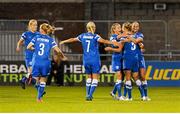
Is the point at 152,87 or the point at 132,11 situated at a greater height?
the point at 132,11

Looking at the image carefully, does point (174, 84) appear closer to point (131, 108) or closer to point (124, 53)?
point (124, 53)

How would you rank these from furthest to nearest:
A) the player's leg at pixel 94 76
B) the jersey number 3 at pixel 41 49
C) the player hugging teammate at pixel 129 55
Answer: the player's leg at pixel 94 76 < the player hugging teammate at pixel 129 55 < the jersey number 3 at pixel 41 49

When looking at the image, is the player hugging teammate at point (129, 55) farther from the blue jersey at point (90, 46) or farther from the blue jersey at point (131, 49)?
the blue jersey at point (90, 46)

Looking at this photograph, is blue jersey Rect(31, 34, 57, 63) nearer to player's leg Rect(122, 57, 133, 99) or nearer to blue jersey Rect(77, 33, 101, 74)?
blue jersey Rect(77, 33, 101, 74)

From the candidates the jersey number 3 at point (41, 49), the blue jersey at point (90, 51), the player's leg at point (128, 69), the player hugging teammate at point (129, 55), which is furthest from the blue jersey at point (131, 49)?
the jersey number 3 at point (41, 49)

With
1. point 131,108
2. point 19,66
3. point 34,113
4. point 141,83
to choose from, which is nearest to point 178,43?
point 19,66

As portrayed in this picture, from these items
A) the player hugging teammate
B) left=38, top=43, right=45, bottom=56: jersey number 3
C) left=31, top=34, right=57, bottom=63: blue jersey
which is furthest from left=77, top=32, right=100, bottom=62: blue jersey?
left=38, top=43, right=45, bottom=56: jersey number 3

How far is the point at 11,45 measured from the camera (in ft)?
110

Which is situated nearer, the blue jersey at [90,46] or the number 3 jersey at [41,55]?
the number 3 jersey at [41,55]

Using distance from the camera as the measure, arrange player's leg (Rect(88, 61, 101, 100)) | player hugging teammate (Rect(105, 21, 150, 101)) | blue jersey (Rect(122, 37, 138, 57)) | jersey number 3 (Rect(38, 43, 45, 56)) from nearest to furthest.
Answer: jersey number 3 (Rect(38, 43, 45, 56)), player hugging teammate (Rect(105, 21, 150, 101)), player's leg (Rect(88, 61, 101, 100)), blue jersey (Rect(122, 37, 138, 57))

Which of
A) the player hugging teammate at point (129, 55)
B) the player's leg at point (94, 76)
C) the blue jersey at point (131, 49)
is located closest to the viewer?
the player hugging teammate at point (129, 55)

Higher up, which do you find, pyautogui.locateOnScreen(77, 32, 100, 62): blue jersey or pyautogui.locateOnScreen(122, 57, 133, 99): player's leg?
pyautogui.locateOnScreen(77, 32, 100, 62): blue jersey

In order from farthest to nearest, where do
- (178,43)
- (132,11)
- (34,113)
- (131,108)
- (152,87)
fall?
1. (132,11)
2. (178,43)
3. (152,87)
4. (131,108)
5. (34,113)

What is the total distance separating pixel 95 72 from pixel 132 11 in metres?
17.0
